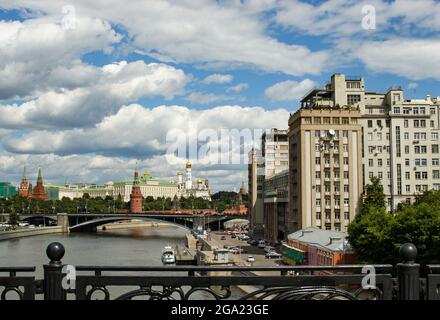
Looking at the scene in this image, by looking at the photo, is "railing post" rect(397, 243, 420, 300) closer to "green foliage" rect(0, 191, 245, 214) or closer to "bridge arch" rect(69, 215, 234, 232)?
A: "bridge arch" rect(69, 215, 234, 232)

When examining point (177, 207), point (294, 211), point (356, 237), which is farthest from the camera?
point (177, 207)

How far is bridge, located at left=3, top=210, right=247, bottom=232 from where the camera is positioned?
100 m

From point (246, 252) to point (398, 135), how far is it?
1985 cm

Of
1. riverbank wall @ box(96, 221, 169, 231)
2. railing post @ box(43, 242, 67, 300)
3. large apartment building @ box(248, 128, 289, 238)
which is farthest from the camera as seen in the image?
riverbank wall @ box(96, 221, 169, 231)

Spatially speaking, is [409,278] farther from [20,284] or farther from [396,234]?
[396,234]

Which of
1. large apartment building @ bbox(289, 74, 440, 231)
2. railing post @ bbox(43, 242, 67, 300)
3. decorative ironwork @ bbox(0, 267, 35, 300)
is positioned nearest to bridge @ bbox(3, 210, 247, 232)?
large apartment building @ bbox(289, 74, 440, 231)

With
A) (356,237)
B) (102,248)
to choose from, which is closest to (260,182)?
(102,248)

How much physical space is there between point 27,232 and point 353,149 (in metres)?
62.9

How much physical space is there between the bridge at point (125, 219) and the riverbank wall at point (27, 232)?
113 inches

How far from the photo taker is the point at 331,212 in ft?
176

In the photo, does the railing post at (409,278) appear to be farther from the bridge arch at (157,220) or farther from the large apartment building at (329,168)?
the bridge arch at (157,220)

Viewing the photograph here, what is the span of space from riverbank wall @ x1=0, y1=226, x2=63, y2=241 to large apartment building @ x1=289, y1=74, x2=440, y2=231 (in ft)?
165
